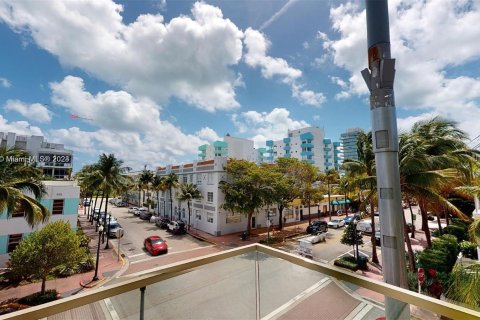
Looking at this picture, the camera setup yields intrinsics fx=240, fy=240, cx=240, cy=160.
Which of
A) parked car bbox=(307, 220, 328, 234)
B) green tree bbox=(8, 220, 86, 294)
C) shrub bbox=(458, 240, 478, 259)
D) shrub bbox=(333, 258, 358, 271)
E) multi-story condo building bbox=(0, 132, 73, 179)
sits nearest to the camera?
green tree bbox=(8, 220, 86, 294)

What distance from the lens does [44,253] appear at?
1212cm

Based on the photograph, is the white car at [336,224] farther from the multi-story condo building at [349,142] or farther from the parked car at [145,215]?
the multi-story condo building at [349,142]

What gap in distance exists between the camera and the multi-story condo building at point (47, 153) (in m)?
54.2

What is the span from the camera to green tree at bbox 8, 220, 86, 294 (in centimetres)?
1186

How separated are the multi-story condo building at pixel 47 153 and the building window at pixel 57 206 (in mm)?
41160

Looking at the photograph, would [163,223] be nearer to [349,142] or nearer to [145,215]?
[145,215]

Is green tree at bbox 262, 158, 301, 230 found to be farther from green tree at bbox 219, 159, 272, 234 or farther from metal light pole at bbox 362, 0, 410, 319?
metal light pole at bbox 362, 0, 410, 319

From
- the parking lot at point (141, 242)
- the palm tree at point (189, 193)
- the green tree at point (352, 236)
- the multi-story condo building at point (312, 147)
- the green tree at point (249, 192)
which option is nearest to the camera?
the green tree at point (352, 236)

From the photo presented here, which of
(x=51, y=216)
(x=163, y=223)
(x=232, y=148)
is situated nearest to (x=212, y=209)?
(x=163, y=223)

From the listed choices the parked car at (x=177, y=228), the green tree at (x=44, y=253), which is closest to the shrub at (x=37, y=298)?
the green tree at (x=44, y=253)

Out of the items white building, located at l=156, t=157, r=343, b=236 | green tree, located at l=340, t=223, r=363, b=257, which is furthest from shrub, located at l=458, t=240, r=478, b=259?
white building, located at l=156, t=157, r=343, b=236

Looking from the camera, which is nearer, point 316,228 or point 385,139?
point 385,139

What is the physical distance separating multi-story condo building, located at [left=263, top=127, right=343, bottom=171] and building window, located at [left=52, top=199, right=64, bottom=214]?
208 feet

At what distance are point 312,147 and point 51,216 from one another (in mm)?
68533
